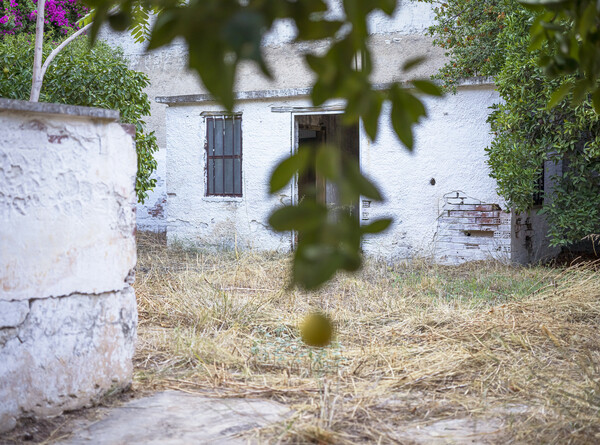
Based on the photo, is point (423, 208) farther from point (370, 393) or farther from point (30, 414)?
point (30, 414)

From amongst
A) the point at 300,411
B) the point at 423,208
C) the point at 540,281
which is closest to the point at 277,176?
the point at 300,411

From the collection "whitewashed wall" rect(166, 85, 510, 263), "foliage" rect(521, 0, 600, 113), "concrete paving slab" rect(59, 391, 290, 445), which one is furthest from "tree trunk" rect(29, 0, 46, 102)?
"foliage" rect(521, 0, 600, 113)

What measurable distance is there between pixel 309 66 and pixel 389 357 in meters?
3.34

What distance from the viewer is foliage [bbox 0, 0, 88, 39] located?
1305 cm

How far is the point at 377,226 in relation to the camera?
0.83 m

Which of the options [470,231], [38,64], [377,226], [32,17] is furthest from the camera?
[32,17]

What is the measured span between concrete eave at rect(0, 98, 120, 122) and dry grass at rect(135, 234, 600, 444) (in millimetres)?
1277

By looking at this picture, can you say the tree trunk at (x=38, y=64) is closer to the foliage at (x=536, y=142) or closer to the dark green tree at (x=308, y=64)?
the foliage at (x=536, y=142)

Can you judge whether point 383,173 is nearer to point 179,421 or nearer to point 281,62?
point 281,62

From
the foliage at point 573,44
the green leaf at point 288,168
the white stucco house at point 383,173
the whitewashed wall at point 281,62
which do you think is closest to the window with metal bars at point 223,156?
the white stucco house at point 383,173

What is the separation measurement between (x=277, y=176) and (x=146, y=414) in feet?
8.46

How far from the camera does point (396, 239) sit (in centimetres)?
895

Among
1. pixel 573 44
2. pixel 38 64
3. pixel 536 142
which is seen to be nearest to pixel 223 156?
pixel 38 64

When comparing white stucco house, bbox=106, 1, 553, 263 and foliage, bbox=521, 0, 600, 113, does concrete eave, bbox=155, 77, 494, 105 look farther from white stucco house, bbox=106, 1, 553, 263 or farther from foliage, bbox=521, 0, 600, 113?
foliage, bbox=521, 0, 600, 113
